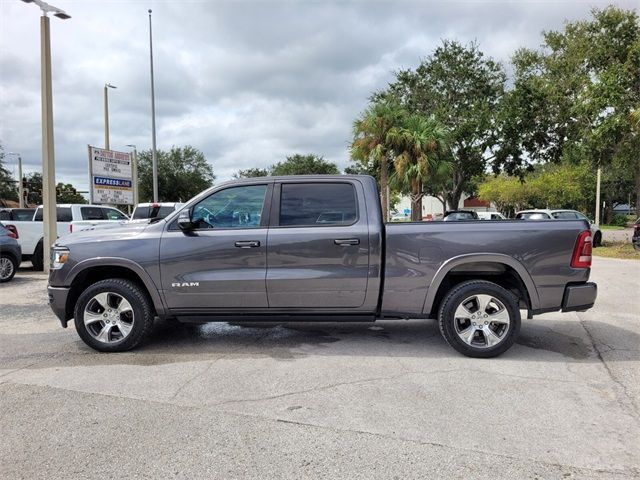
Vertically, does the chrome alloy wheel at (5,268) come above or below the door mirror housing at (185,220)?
below

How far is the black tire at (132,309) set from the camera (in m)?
5.30

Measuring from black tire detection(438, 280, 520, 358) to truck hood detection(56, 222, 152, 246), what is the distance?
3.40m

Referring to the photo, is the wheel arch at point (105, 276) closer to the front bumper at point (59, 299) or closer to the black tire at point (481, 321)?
the front bumper at point (59, 299)

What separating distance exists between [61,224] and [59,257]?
9.15 metres

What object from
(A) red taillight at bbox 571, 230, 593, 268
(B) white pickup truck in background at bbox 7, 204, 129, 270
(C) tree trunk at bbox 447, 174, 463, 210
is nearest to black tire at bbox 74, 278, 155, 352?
(A) red taillight at bbox 571, 230, 593, 268

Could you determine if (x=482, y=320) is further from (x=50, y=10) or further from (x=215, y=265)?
(x=50, y=10)

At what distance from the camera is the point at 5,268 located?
1078cm

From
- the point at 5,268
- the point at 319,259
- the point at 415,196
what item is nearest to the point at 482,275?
the point at 319,259

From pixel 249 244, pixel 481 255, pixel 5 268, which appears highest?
pixel 249 244

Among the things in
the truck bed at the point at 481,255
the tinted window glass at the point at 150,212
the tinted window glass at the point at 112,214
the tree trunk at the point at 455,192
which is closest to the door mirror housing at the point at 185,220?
the truck bed at the point at 481,255

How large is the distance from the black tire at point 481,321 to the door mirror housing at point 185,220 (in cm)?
281

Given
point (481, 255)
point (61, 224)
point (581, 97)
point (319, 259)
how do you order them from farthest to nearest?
point (581, 97)
point (61, 224)
point (319, 259)
point (481, 255)

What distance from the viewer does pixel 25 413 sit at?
12.6 ft

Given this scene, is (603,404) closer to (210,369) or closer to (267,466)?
(267,466)
